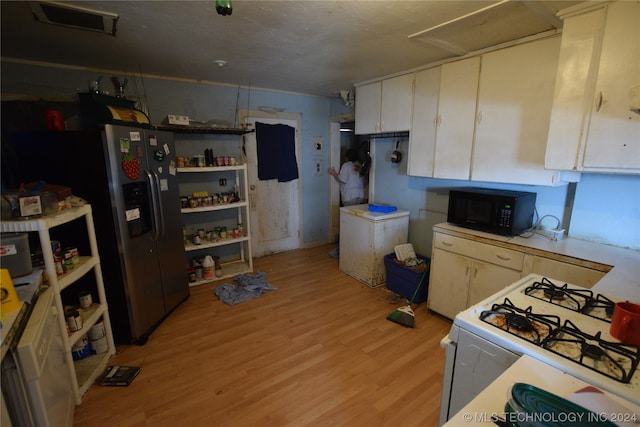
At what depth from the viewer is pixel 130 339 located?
7.66ft

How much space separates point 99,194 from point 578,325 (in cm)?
286

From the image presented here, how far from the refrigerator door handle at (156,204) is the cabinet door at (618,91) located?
10.2ft

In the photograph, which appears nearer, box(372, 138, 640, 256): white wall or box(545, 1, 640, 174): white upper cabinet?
box(545, 1, 640, 174): white upper cabinet

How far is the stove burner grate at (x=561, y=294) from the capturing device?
1.28 metres

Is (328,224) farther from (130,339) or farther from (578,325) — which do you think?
(578,325)

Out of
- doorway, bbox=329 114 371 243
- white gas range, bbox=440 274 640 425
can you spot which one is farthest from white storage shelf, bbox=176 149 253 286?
white gas range, bbox=440 274 640 425

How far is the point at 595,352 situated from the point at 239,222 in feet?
12.0

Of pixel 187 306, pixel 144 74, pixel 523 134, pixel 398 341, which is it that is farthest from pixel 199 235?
pixel 523 134

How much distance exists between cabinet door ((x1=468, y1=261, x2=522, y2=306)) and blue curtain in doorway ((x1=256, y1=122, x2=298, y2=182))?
278cm

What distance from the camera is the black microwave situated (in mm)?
2244

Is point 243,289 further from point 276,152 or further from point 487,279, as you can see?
point 487,279

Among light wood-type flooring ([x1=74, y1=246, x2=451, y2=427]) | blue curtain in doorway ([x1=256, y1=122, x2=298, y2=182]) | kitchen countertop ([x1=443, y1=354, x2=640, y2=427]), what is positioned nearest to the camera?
kitchen countertop ([x1=443, y1=354, x2=640, y2=427])

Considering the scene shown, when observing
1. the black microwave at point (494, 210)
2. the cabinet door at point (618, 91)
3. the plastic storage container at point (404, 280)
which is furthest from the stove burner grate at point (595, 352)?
the plastic storage container at point (404, 280)

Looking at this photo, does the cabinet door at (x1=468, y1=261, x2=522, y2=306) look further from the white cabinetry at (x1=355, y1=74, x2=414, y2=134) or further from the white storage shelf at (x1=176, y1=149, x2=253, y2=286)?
the white storage shelf at (x1=176, y1=149, x2=253, y2=286)
